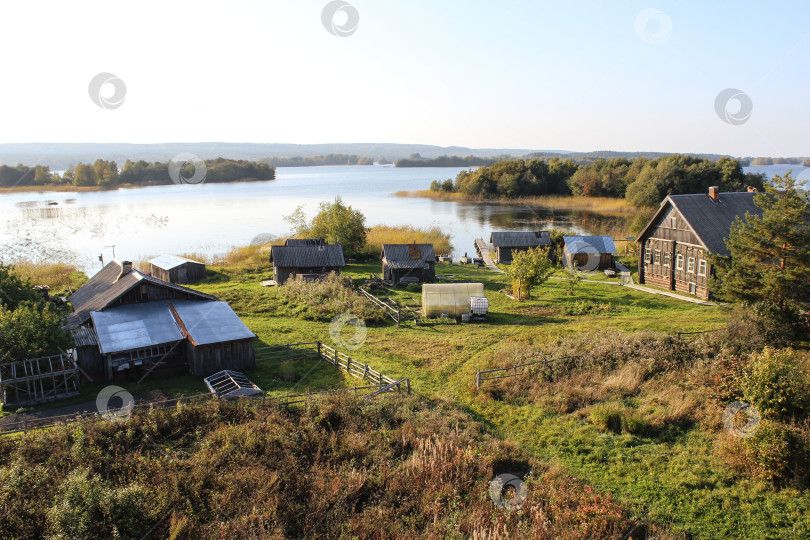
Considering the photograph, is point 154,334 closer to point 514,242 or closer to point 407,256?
point 407,256

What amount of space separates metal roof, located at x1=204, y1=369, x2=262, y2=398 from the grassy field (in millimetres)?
536

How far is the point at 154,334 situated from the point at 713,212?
31.8 meters

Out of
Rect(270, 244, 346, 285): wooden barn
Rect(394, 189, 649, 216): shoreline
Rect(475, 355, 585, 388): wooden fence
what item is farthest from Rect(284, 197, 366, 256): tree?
Rect(394, 189, 649, 216): shoreline

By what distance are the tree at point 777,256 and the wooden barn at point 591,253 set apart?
20.7m

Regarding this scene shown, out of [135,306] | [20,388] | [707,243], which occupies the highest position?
[707,243]

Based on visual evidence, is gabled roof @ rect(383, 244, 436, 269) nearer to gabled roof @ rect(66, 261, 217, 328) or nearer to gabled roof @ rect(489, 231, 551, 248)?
gabled roof @ rect(489, 231, 551, 248)

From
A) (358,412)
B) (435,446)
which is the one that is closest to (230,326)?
(358,412)

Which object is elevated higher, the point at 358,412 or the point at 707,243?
the point at 707,243

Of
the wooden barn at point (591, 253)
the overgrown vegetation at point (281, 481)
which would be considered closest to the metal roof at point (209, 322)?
the overgrown vegetation at point (281, 481)

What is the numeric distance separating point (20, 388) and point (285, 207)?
78.6 metres

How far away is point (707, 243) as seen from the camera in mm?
28156

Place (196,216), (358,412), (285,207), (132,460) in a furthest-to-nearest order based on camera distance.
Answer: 1. (285,207)
2. (196,216)
3. (358,412)
4. (132,460)

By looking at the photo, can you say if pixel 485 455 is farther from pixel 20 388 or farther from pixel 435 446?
A: pixel 20 388

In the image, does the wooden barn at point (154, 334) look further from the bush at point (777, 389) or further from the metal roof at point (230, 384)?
the bush at point (777, 389)
